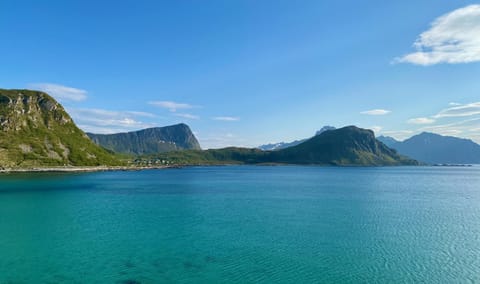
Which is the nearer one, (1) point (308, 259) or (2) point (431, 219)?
(1) point (308, 259)

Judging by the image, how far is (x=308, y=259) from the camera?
41.6m

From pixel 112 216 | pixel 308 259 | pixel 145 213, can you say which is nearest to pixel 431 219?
pixel 308 259

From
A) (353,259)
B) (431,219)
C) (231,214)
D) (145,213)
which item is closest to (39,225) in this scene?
(145,213)

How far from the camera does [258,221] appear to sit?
219 feet

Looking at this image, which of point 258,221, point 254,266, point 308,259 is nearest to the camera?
point 254,266

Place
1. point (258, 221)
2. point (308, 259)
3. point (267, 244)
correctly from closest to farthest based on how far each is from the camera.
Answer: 1. point (308, 259)
2. point (267, 244)
3. point (258, 221)

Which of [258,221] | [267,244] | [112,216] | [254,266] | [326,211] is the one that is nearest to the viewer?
[254,266]

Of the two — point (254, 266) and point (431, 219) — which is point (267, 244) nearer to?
point (254, 266)

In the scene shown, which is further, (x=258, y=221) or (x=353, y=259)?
(x=258, y=221)

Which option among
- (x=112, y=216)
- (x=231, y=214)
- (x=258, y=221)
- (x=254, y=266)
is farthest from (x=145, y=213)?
(x=254, y=266)

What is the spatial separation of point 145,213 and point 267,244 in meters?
39.4

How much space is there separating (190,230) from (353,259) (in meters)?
29.5

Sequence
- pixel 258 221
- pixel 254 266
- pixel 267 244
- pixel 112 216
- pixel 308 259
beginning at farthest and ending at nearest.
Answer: pixel 112 216, pixel 258 221, pixel 267 244, pixel 308 259, pixel 254 266

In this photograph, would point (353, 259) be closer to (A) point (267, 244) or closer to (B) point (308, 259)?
(B) point (308, 259)
